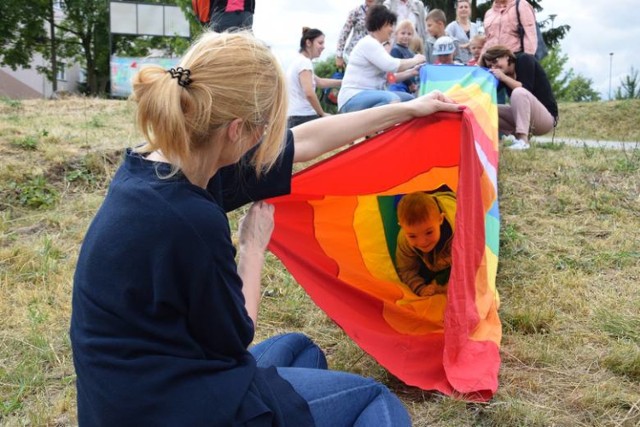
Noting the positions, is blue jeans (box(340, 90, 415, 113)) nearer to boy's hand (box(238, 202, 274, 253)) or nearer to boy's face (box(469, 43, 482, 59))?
boy's face (box(469, 43, 482, 59))

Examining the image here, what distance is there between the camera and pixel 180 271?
1320 millimetres

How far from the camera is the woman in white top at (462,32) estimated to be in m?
7.04

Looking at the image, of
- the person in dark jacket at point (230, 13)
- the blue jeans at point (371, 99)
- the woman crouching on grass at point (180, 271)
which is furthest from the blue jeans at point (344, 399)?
the blue jeans at point (371, 99)

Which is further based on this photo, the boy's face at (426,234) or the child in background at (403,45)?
the child in background at (403,45)

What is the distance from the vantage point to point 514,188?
4816 mm

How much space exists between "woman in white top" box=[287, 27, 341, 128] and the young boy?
3282mm

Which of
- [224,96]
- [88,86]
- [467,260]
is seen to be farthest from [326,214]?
[88,86]

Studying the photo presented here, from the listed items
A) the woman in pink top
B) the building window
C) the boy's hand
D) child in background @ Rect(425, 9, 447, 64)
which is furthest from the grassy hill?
the building window

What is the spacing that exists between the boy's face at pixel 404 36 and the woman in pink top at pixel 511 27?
0.72m

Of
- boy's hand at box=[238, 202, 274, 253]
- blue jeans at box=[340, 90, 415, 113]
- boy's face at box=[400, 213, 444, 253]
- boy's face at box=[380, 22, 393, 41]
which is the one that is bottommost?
boy's face at box=[400, 213, 444, 253]

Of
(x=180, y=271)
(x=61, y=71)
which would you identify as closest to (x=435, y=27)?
(x=180, y=271)

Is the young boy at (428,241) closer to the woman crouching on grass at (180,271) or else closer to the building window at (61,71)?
the woman crouching on grass at (180,271)

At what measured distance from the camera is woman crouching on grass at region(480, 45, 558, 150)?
5.76 metres

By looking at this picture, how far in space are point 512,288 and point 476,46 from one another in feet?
12.9
